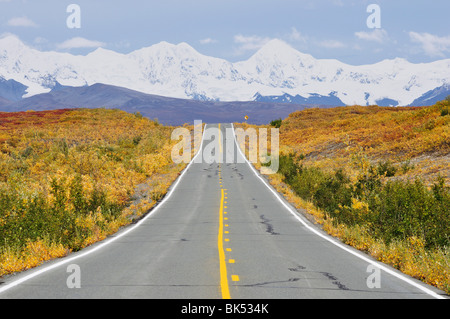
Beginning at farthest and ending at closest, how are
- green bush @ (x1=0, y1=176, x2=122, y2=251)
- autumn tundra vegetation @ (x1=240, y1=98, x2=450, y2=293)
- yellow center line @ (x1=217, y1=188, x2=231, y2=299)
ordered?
green bush @ (x1=0, y1=176, x2=122, y2=251), autumn tundra vegetation @ (x1=240, y1=98, x2=450, y2=293), yellow center line @ (x1=217, y1=188, x2=231, y2=299)

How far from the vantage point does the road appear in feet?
21.8

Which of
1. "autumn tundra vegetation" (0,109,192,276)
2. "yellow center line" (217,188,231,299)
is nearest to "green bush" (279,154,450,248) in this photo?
"yellow center line" (217,188,231,299)

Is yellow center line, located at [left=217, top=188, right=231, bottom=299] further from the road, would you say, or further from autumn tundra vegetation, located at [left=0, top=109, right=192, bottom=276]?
autumn tundra vegetation, located at [left=0, top=109, right=192, bottom=276]

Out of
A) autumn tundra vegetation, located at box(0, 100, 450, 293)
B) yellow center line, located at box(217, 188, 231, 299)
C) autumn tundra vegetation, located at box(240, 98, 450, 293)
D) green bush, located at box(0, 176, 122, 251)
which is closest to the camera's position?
yellow center line, located at box(217, 188, 231, 299)

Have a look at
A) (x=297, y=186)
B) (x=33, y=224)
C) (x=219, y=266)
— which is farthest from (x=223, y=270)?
(x=297, y=186)

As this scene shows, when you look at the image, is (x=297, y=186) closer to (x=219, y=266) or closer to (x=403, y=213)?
(x=403, y=213)

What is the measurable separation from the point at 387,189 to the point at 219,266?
7246 millimetres

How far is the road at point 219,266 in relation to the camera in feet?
21.8

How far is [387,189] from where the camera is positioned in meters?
13.4

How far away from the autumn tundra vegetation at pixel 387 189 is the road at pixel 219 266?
0.54 m

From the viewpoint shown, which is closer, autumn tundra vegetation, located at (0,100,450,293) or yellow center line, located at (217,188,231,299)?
yellow center line, located at (217,188,231,299)

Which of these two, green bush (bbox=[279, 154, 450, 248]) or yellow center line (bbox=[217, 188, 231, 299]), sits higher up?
green bush (bbox=[279, 154, 450, 248])

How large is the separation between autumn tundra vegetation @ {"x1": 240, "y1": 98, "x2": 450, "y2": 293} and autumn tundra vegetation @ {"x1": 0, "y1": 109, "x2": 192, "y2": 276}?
24.2ft
